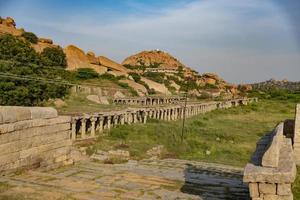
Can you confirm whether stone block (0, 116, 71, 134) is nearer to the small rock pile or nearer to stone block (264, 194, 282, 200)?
the small rock pile

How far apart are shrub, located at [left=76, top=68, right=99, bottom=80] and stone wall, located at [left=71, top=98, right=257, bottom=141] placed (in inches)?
618

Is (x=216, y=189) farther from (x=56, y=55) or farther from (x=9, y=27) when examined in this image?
(x=9, y=27)

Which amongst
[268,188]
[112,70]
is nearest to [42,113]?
[268,188]

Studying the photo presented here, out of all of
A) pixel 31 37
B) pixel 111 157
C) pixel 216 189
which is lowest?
pixel 111 157

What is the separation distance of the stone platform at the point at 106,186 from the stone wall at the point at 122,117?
17017mm

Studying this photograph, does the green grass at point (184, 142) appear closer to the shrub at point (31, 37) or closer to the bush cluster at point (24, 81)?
the bush cluster at point (24, 81)

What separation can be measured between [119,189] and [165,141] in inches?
803

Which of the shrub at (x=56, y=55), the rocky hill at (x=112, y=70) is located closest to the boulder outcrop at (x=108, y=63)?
the rocky hill at (x=112, y=70)

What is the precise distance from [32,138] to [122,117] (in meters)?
26.9

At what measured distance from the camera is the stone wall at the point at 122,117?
27.6 metres

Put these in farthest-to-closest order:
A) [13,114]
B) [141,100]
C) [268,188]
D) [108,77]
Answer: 1. [108,77]
2. [141,100]
3. [13,114]
4. [268,188]

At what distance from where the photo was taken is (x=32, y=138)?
25.9 ft

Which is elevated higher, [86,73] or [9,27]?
[9,27]

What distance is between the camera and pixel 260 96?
92938 mm
